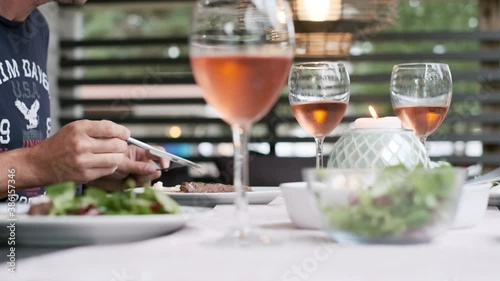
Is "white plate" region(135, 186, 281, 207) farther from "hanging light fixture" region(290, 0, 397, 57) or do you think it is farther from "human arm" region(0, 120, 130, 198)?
"hanging light fixture" region(290, 0, 397, 57)

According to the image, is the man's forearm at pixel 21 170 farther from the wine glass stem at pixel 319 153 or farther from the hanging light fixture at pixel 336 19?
the hanging light fixture at pixel 336 19

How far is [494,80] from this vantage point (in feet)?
15.5

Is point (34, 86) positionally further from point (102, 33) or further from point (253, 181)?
point (102, 33)

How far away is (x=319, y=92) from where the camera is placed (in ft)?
3.99

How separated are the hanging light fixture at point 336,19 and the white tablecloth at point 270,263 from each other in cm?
254

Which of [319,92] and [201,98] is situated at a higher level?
[319,92]

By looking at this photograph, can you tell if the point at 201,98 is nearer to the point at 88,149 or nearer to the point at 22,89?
the point at 22,89

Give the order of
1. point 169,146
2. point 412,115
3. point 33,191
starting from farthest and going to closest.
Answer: point 169,146 → point 33,191 → point 412,115

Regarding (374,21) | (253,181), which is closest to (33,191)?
(253,181)

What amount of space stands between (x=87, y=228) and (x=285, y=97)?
13.8 ft

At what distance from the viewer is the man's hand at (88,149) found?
1.25m

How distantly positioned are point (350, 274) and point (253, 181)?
1.85m

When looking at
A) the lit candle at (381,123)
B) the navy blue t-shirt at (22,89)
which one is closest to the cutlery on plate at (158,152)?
the lit candle at (381,123)

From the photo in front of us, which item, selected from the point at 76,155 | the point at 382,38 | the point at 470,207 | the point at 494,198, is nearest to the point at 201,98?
the point at 382,38
